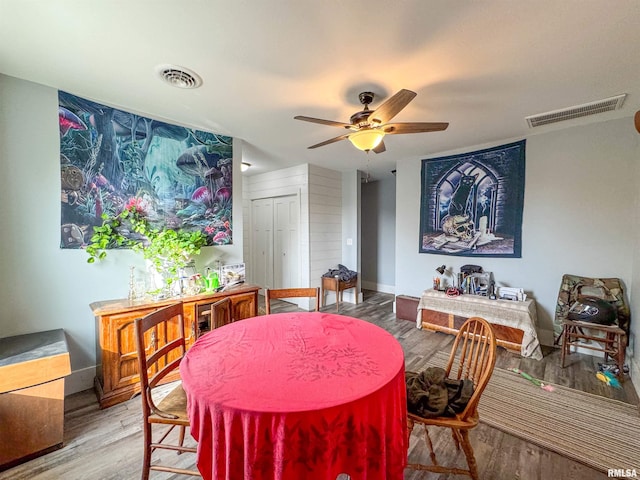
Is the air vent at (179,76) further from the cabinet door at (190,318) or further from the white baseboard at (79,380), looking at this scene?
the white baseboard at (79,380)

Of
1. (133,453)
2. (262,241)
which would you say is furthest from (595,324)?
(262,241)

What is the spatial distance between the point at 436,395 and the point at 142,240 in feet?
9.10

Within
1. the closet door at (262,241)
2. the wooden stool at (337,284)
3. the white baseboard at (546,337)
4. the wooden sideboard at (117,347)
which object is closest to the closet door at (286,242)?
the closet door at (262,241)

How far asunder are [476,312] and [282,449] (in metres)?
3.19

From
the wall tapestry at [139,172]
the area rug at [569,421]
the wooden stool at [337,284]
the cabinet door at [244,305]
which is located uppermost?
the wall tapestry at [139,172]

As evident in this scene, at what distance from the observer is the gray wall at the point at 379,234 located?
5.95 metres

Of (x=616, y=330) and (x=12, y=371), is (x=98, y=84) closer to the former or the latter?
(x=12, y=371)

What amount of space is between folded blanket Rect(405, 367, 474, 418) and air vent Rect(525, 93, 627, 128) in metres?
2.73

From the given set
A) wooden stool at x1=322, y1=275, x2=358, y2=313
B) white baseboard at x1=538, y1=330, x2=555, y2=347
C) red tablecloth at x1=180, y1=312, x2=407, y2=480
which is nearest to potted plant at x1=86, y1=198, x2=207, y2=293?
red tablecloth at x1=180, y1=312, x2=407, y2=480

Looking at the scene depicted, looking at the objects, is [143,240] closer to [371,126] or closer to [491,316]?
[371,126]

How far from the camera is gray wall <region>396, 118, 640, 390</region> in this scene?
2771mm

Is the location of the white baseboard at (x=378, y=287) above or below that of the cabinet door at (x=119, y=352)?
below

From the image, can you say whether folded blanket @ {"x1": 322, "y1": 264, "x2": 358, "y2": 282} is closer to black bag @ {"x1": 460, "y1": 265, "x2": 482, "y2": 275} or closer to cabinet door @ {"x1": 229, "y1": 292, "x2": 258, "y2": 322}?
black bag @ {"x1": 460, "y1": 265, "x2": 482, "y2": 275}

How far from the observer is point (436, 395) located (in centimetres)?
148
